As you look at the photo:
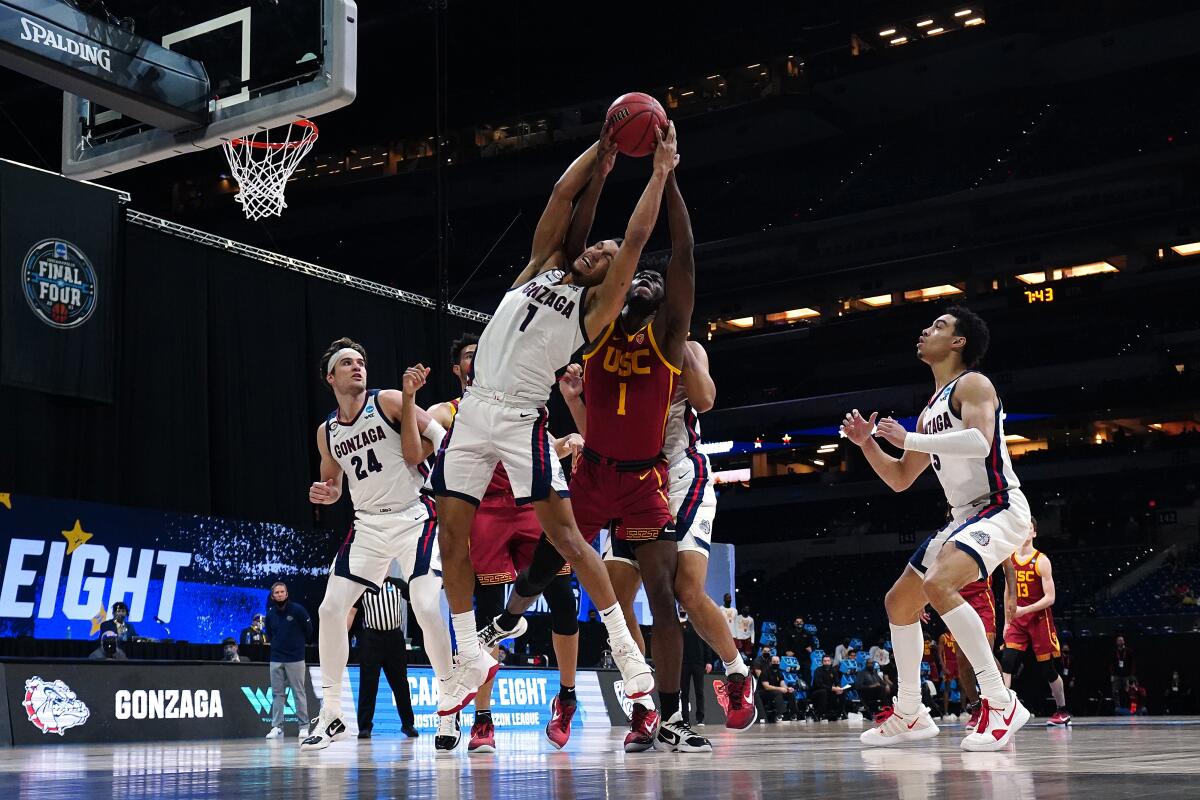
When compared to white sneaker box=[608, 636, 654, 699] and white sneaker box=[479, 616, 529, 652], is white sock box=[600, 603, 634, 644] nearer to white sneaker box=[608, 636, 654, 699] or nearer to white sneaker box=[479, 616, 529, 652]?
white sneaker box=[608, 636, 654, 699]

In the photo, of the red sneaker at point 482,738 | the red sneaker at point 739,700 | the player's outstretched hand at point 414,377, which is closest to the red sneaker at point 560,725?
the red sneaker at point 482,738

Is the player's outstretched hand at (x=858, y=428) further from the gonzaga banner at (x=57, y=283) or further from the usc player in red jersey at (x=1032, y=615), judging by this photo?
the gonzaga banner at (x=57, y=283)

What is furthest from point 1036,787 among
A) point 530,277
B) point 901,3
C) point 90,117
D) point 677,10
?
point 901,3

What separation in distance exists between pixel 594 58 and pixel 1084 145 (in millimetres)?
13135

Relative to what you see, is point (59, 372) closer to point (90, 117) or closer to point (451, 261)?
point (90, 117)

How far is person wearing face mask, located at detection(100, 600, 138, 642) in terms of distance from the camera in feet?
46.4

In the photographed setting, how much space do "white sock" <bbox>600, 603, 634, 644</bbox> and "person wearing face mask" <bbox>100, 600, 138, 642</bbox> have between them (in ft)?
32.5

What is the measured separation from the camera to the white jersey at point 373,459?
296 inches

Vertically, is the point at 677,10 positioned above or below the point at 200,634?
above

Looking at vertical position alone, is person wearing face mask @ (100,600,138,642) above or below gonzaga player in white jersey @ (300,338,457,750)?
below

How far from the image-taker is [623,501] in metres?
5.76

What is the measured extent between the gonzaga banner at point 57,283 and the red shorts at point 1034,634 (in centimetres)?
994

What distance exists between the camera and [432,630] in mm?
7312

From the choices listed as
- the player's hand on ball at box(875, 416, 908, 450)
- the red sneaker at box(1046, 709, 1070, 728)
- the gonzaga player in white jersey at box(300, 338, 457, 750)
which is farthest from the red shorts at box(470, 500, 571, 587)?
the red sneaker at box(1046, 709, 1070, 728)
